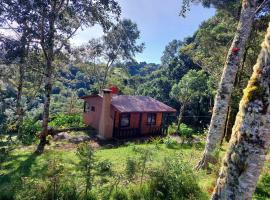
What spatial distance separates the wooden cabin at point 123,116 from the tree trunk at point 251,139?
18721 mm

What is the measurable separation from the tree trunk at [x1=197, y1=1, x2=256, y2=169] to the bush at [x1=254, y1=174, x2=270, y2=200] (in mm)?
1654

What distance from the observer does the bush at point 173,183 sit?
7492 mm

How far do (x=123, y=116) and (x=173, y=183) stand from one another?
15816 mm

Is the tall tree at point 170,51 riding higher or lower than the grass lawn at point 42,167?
higher

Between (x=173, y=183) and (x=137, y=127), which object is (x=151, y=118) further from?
(x=173, y=183)

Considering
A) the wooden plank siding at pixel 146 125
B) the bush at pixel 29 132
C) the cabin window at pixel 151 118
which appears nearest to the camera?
the bush at pixel 29 132

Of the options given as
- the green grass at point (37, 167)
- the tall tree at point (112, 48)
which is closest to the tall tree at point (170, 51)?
the tall tree at point (112, 48)

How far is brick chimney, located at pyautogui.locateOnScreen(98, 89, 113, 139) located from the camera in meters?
22.0

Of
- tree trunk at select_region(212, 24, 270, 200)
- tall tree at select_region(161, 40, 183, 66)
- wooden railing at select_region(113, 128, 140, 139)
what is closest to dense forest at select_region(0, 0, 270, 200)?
tree trunk at select_region(212, 24, 270, 200)

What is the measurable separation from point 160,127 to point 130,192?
18.4 meters

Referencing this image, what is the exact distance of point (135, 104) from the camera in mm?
24797

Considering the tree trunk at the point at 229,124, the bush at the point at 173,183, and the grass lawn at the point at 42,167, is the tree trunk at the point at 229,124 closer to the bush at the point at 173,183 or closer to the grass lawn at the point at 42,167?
the grass lawn at the point at 42,167

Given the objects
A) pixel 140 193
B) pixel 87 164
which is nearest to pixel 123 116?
pixel 87 164

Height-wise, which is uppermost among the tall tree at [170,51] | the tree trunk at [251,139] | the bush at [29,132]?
the tall tree at [170,51]
